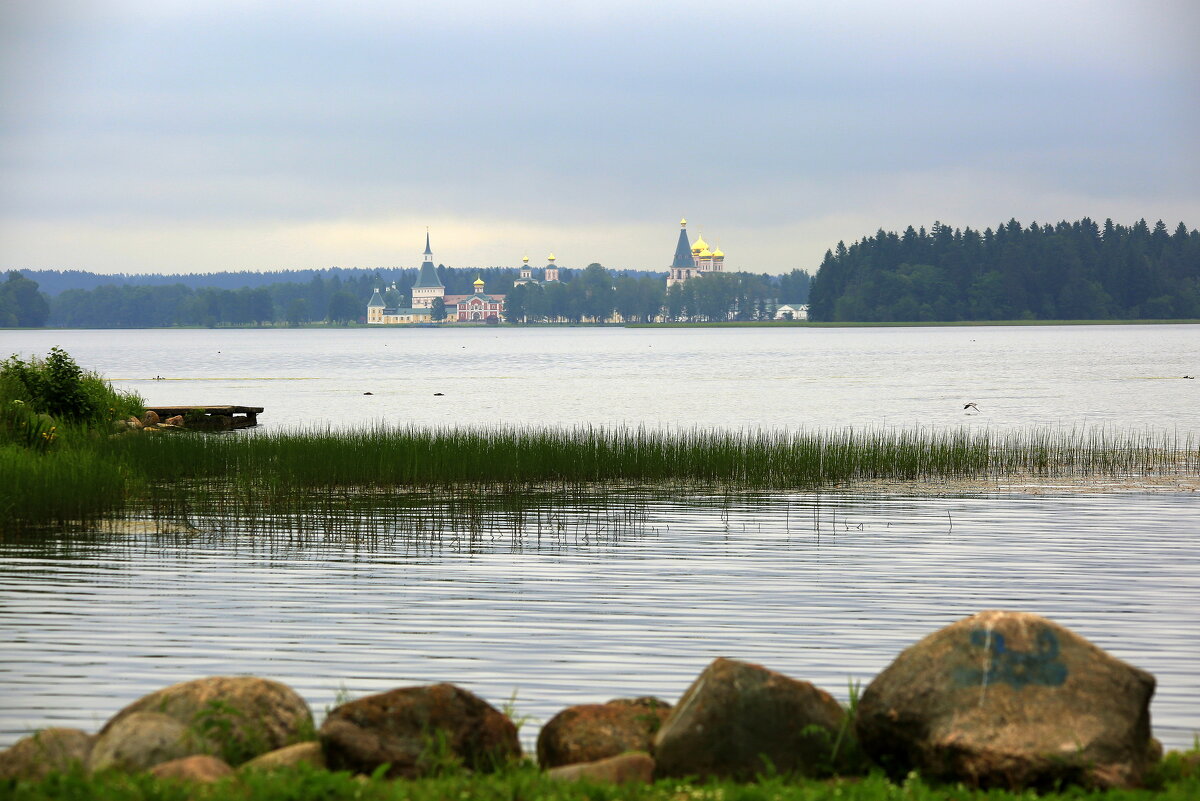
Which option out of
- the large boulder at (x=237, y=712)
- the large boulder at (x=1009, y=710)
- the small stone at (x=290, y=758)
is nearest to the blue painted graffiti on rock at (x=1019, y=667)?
the large boulder at (x=1009, y=710)

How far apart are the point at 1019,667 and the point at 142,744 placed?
17.1 feet

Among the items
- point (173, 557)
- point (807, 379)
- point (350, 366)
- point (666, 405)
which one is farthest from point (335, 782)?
point (350, 366)

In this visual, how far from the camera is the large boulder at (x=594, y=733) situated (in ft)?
27.0

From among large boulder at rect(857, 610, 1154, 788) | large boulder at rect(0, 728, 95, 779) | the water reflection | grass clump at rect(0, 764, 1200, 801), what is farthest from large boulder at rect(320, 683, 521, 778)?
large boulder at rect(857, 610, 1154, 788)

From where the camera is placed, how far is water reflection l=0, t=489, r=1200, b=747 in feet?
37.0

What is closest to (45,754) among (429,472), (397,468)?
(429,472)

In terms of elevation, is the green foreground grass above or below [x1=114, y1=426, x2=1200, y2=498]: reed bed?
above

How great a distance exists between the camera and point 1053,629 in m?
8.05

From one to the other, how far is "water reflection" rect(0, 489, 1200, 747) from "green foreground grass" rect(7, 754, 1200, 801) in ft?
7.33

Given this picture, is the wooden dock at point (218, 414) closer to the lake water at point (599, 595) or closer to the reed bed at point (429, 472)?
the reed bed at point (429, 472)

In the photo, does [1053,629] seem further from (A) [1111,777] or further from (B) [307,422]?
(B) [307,422]

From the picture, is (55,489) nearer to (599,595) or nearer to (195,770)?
(599,595)

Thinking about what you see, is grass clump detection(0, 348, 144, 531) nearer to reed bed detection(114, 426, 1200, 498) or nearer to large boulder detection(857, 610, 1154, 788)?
reed bed detection(114, 426, 1200, 498)

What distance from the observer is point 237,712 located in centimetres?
817
